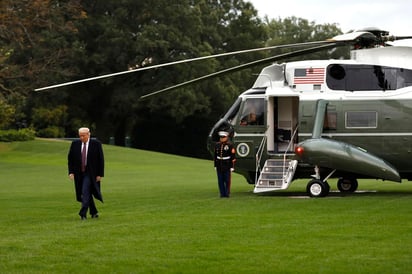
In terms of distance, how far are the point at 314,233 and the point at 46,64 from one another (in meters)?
39.4

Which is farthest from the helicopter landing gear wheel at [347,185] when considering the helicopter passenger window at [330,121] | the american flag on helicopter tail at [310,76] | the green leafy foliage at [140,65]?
the green leafy foliage at [140,65]

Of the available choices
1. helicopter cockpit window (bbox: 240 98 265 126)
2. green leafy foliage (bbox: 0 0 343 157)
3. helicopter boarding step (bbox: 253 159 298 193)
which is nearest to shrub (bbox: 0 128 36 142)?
green leafy foliage (bbox: 0 0 343 157)

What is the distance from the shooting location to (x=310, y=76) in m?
23.7

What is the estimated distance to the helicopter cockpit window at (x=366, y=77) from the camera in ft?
75.9

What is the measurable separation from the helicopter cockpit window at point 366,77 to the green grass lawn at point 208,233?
2.73 meters

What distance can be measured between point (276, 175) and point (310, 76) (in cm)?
264

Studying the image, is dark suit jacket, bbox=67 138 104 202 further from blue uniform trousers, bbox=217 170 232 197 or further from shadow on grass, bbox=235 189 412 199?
shadow on grass, bbox=235 189 412 199

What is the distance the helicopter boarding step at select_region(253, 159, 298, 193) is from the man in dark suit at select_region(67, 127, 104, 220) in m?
6.39

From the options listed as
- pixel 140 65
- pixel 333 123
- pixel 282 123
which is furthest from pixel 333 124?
pixel 140 65

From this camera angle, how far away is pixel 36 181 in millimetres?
34844

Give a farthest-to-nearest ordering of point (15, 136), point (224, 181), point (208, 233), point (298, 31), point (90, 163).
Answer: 1. point (298, 31)
2. point (15, 136)
3. point (224, 181)
4. point (90, 163)
5. point (208, 233)

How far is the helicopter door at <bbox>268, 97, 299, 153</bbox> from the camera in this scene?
24.2 meters

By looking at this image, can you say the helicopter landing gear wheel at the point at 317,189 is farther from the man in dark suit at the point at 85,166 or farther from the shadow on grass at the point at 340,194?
the man in dark suit at the point at 85,166

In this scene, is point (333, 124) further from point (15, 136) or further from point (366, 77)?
point (15, 136)
